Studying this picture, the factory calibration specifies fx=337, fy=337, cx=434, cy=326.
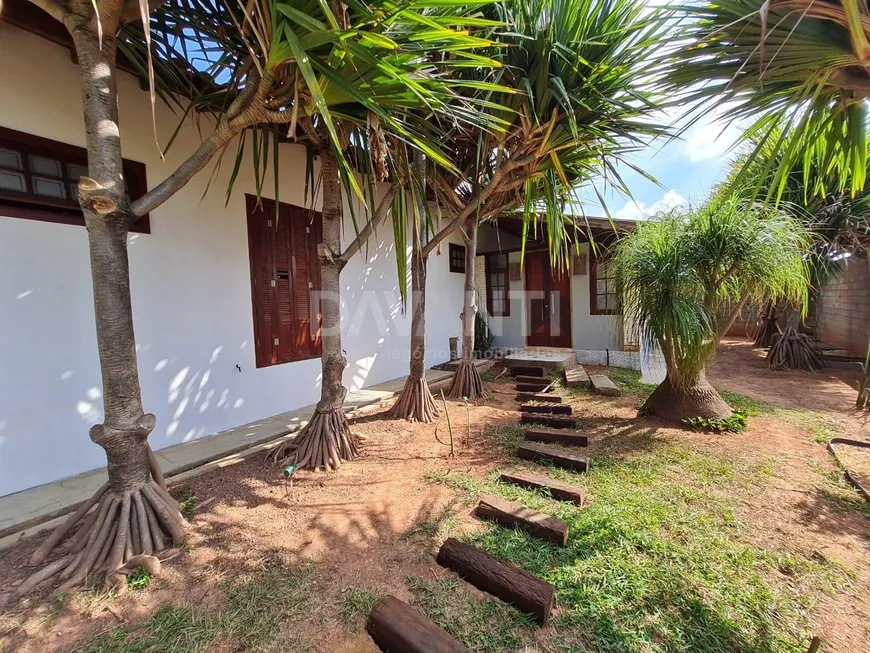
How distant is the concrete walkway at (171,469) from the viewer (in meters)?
2.02

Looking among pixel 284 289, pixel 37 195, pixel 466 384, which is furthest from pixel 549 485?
pixel 37 195

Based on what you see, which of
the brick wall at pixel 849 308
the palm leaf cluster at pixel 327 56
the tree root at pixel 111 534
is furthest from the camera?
the brick wall at pixel 849 308

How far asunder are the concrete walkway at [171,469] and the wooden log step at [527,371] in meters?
2.96

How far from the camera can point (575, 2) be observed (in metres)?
2.58

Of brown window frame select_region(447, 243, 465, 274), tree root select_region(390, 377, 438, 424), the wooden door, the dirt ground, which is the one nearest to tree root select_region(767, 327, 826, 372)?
the dirt ground

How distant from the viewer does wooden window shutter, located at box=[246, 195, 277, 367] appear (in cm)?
367

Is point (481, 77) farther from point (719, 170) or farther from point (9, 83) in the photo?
point (719, 170)

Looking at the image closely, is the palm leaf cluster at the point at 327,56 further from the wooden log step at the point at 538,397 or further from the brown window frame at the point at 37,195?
the wooden log step at the point at 538,397

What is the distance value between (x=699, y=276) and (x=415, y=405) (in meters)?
3.14

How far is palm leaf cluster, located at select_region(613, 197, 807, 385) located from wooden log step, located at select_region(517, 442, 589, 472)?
1.60 metres

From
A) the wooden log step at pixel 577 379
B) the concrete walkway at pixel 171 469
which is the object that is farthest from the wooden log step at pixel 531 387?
the concrete walkway at pixel 171 469

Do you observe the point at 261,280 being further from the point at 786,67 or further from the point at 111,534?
the point at 786,67

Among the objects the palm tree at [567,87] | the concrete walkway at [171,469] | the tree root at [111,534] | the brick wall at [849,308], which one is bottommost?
the concrete walkway at [171,469]

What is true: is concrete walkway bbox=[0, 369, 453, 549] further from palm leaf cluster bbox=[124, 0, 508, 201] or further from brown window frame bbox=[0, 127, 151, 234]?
palm leaf cluster bbox=[124, 0, 508, 201]
